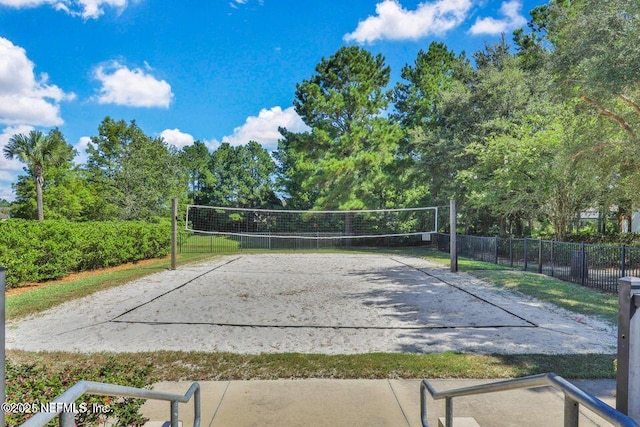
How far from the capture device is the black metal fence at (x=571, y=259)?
968 cm

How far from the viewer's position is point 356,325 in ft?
21.4

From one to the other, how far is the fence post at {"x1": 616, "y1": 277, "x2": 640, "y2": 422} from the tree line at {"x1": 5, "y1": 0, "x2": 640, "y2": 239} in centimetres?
1136

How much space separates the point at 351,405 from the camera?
348 cm

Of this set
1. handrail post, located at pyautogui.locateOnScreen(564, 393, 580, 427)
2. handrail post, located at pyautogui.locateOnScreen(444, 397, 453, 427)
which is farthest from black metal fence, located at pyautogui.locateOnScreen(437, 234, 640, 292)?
handrail post, located at pyautogui.locateOnScreen(564, 393, 580, 427)

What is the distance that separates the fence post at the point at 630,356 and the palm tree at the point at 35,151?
3174 cm

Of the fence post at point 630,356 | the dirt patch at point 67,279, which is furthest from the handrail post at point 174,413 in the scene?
the dirt patch at point 67,279

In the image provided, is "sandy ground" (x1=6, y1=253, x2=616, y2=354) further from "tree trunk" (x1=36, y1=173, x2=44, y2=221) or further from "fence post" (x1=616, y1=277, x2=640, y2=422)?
"tree trunk" (x1=36, y1=173, x2=44, y2=221)

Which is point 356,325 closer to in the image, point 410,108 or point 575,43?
point 575,43

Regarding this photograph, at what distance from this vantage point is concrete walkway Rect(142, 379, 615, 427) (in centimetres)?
318

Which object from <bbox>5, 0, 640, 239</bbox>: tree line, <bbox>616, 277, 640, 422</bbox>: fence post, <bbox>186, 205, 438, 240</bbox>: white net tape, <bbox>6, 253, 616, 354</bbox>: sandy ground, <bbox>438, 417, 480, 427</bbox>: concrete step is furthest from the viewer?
<bbox>186, 205, 438, 240</bbox>: white net tape

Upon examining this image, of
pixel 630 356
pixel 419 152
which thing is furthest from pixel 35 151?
pixel 630 356

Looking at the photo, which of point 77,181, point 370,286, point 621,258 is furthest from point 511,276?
point 77,181

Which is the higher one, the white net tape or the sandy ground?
the white net tape

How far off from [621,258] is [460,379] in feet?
26.9
